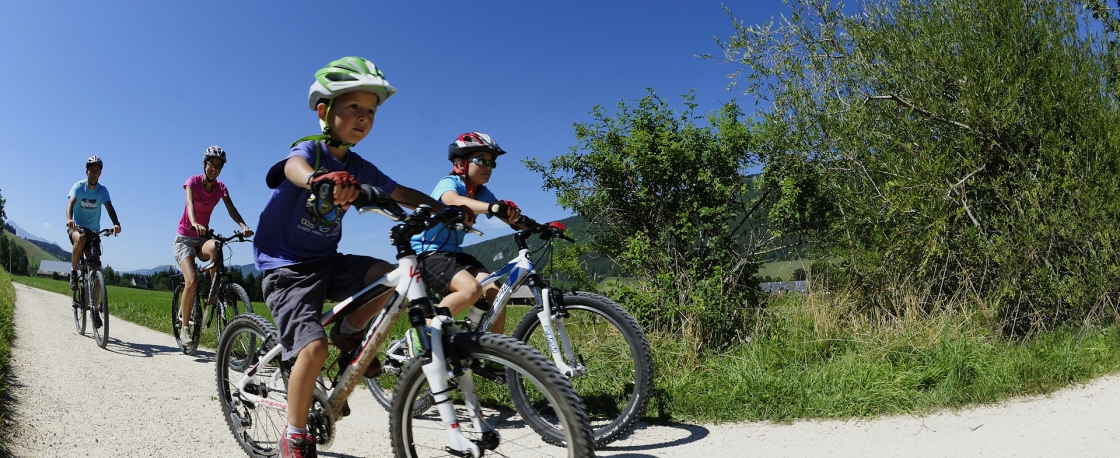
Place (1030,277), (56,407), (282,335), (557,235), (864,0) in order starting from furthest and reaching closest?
(864,0) → (1030,277) → (56,407) → (557,235) → (282,335)

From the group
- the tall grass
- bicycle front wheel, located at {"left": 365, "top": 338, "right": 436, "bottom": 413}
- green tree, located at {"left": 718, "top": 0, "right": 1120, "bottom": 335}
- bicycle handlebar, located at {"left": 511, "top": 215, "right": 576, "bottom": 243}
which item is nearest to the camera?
bicycle handlebar, located at {"left": 511, "top": 215, "right": 576, "bottom": 243}

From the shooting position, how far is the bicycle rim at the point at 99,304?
7.97 metres

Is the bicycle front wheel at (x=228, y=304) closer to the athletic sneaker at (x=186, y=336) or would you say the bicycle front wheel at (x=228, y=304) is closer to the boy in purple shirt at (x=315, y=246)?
the athletic sneaker at (x=186, y=336)

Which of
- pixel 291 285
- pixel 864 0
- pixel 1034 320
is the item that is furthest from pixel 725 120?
pixel 291 285

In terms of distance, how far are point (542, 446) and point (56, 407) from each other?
3702 millimetres

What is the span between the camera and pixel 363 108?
317cm

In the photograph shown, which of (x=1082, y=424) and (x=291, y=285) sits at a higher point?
(x=291, y=285)

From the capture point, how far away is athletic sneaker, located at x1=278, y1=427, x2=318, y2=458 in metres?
2.97

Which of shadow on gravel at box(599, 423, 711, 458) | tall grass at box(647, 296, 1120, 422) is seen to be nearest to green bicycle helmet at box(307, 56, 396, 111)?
shadow on gravel at box(599, 423, 711, 458)

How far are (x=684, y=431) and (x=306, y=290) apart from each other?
2595 mm

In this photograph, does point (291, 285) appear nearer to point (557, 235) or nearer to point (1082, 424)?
point (557, 235)

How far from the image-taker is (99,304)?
825 centimetres

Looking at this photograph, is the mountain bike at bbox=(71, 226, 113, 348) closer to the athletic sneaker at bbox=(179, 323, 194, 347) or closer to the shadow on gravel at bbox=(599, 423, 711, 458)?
the athletic sneaker at bbox=(179, 323, 194, 347)

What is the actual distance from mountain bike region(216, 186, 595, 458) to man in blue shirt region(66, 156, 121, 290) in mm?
6874
